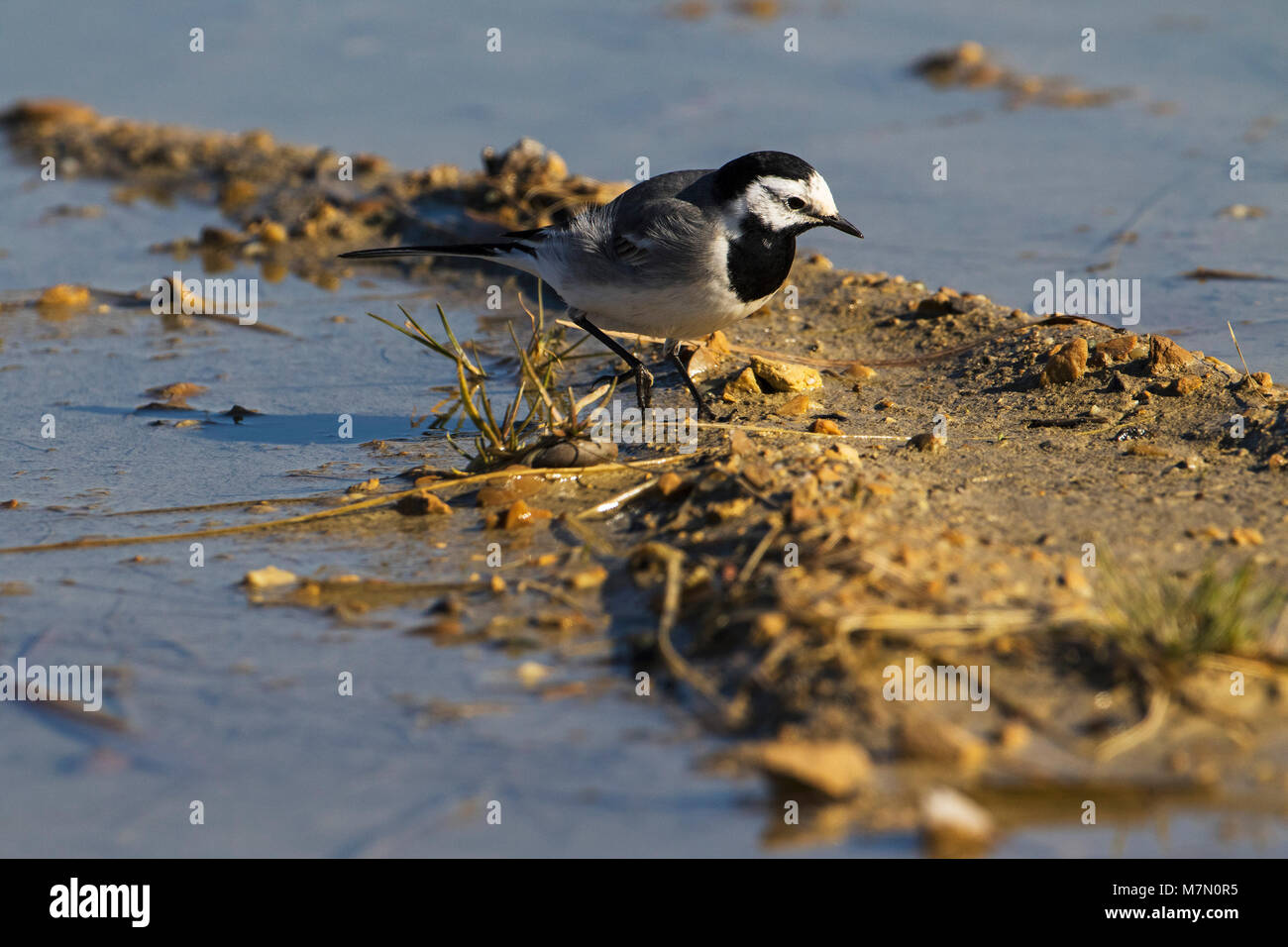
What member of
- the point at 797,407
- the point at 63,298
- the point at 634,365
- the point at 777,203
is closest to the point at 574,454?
the point at 634,365

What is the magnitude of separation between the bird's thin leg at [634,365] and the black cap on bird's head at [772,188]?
2.63ft

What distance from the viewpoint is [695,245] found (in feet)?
17.1

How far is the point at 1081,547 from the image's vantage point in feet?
13.4

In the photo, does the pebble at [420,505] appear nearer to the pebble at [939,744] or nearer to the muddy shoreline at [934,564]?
the muddy shoreline at [934,564]

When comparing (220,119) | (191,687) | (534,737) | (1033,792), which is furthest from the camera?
(220,119)

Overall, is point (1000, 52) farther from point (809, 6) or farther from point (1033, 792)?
point (1033, 792)

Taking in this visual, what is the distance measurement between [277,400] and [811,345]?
2.41 meters

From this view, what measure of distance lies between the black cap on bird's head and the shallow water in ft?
5.59

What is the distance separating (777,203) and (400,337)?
2499 mm

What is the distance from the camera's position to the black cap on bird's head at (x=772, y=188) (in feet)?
17.3

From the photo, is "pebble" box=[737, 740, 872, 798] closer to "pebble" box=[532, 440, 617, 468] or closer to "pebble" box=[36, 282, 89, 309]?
"pebble" box=[532, 440, 617, 468]

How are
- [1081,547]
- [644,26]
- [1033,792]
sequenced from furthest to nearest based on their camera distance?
[644,26], [1081,547], [1033,792]

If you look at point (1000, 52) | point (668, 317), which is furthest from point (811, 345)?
point (1000, 52)
